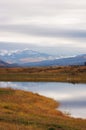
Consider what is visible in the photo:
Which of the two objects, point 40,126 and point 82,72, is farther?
point 82,72

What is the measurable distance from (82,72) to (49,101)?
Answer: 12695 centimetres

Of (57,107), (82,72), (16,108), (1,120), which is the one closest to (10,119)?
(1,120)

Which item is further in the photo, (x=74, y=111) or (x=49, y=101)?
(x=49, y=101)

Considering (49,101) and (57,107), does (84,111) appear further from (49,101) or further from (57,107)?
(49,101)

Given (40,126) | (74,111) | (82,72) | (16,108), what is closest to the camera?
(40,126)

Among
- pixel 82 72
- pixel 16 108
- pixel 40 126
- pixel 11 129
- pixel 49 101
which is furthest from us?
pixel 82 72

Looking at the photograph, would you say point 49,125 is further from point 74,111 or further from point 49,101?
point 49,101

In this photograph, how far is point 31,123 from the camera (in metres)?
32.5

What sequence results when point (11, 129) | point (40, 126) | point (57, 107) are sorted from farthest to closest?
point (57, 107), point (40, 126), point (11, 129)

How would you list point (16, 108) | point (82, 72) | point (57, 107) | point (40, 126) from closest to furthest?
point (40, 126) < point (16, 108) < point (57, 107) < point (82, 72)

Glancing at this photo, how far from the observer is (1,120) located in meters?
32.4

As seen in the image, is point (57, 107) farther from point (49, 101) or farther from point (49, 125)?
point (49, 125)

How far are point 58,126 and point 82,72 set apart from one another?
167378mm

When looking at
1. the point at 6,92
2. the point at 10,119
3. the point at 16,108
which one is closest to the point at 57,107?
the point at 6,92
